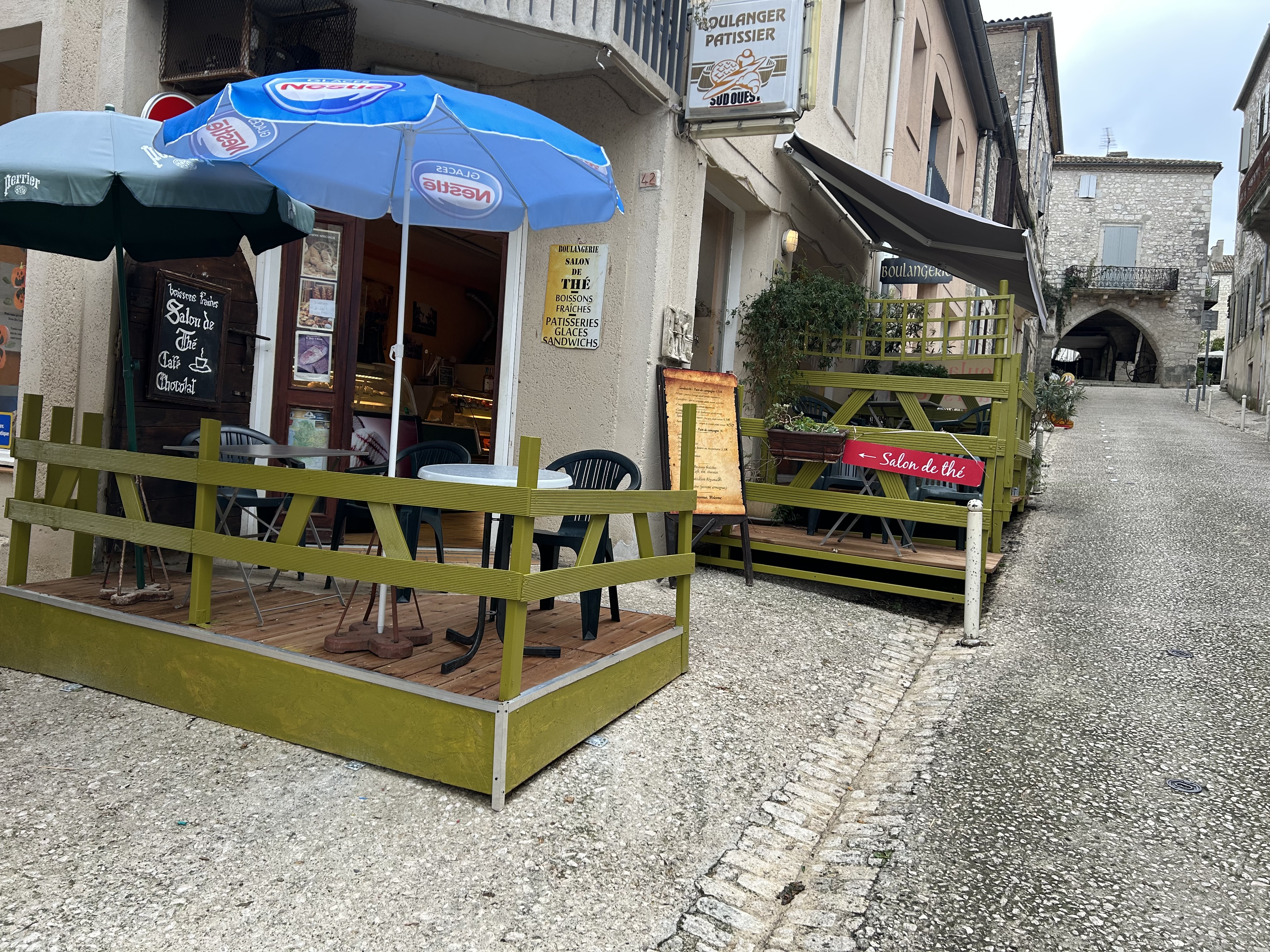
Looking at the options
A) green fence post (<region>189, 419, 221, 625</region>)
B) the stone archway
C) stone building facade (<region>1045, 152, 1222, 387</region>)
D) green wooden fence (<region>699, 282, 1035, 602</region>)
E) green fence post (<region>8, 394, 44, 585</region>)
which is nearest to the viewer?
green fence post (<region>189, 419, 221, 625</region>)

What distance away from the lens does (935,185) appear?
1404 centimetres

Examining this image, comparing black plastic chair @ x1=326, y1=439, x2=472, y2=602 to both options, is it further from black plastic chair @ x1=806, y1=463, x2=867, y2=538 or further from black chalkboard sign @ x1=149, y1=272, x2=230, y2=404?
black plastic chair @ x1=806, y1=463, x2=867, y2=538

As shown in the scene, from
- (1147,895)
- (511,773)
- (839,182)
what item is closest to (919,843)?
(1147,895)

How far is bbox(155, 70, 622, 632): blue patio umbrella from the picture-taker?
289 cm

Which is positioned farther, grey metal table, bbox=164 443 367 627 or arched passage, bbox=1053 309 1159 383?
arched passage, bbox=1053 309 1159 383

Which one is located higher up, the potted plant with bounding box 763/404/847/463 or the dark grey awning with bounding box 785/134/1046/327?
the dark grey awning with bounding box 785/134/1046/327

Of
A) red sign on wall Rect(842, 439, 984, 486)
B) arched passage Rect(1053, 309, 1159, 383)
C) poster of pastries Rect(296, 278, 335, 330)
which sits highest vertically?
arched passage Rect(1053, 309, 1159, 383)

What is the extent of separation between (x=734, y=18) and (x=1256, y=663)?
208 inches

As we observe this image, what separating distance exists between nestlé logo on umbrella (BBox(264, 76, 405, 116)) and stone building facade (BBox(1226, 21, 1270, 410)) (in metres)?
21.8

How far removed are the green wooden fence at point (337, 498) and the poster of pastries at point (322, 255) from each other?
2.15 metres

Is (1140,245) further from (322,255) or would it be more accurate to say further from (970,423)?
(322,255)

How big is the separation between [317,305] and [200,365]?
1011 millimetres

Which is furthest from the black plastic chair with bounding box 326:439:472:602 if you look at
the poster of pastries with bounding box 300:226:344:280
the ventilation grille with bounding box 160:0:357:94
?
the ventilation grille with bounding box 160:0:357:94

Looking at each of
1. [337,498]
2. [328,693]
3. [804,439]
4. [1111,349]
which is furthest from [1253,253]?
[328,693]
